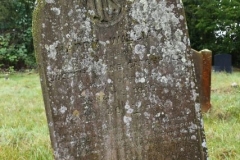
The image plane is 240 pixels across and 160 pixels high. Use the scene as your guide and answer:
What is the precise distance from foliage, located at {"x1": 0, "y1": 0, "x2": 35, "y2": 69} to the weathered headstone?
52.6ft

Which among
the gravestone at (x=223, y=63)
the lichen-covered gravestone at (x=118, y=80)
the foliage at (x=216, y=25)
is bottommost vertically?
the gravestone at (x=223, y=63)

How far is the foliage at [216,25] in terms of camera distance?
79.0 feet

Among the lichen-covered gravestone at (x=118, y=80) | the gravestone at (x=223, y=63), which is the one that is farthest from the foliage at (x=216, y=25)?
the lichen-covered gravestone at (x=118, y=80)

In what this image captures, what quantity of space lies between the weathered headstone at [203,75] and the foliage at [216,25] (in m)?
17.2

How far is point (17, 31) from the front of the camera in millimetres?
23844

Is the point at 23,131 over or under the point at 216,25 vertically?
over

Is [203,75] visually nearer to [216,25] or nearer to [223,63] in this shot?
[223,63]

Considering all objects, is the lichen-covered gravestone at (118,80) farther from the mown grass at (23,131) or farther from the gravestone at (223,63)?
the gravestone at (223,63)

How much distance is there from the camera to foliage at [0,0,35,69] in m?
22.4

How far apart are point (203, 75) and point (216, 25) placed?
58.5 ft

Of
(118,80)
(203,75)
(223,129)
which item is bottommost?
(223,129)

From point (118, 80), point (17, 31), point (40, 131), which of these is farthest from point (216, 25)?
point (118, 80)

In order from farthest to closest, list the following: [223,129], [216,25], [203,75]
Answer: [216,25]
[203,75]
[223,129]

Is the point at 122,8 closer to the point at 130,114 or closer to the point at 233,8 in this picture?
the point at 130,114
